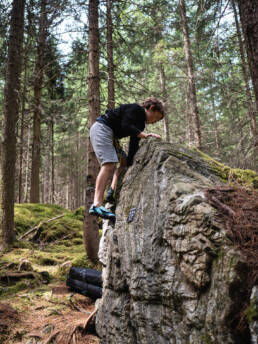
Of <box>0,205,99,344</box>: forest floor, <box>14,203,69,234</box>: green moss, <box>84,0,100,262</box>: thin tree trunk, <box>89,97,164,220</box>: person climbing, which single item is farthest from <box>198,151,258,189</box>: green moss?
<box>14,203,69,234</box>: green moss

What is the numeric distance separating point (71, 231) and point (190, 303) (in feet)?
25.3

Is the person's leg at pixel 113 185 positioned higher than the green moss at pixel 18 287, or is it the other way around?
the person's leg at pixel 113 185

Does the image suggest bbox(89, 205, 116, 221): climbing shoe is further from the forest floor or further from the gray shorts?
the forest floor

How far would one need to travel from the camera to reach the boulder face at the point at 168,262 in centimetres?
193

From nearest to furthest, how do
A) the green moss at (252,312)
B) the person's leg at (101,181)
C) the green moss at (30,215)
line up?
the green moss at (252,312)
the person's leg at (101,181)
the green moss at (30,215)

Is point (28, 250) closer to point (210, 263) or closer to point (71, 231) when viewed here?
point (71, 231)

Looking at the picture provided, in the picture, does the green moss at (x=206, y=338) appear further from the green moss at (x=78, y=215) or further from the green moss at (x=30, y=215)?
the green moss at (x=78, y=215)

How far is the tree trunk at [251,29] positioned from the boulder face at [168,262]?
144cm

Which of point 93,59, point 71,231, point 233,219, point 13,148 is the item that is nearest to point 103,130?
point 233,219

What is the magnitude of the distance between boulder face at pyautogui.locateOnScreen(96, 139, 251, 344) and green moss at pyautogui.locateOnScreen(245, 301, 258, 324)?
0.34 feet

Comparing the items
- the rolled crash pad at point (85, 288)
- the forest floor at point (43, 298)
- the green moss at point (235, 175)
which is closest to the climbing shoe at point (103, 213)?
the green moss at point (235, 175)

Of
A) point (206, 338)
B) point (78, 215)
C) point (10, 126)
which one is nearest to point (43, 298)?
point (206, 338)

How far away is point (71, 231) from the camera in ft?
30.4

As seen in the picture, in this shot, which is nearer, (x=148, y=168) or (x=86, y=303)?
(x=148, y=168)
